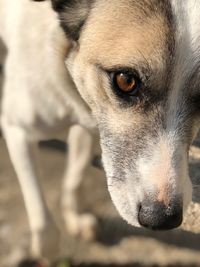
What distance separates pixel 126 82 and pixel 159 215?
385 mm

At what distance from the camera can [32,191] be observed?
7.82ft

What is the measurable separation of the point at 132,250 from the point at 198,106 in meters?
1.15

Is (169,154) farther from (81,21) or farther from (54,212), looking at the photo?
(54,212)

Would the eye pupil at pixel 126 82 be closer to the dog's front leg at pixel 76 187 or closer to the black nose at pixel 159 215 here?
the black nose at pixel 159 215

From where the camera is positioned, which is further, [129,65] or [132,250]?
[132,250]

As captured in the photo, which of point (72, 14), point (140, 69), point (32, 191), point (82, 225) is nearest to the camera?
point (140, 69)

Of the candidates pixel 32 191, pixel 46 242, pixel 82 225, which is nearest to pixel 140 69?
pixel 32 191

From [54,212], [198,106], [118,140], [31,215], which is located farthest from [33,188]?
[198,106]

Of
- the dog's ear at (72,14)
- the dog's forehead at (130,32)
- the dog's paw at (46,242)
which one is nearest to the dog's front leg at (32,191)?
the dog's paw at (46,242)

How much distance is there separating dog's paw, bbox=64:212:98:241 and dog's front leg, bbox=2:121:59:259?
0.20m

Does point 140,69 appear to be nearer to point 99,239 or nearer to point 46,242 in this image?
point 46,242

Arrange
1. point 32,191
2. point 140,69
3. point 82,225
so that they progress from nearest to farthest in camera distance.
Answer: point 140,69
point 32,191
point 82,225

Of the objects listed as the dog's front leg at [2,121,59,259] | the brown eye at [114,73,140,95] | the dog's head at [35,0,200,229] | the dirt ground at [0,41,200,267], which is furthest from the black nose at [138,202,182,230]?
the dirt ground at [0,41,200,267]

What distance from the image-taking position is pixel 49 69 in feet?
6.63
